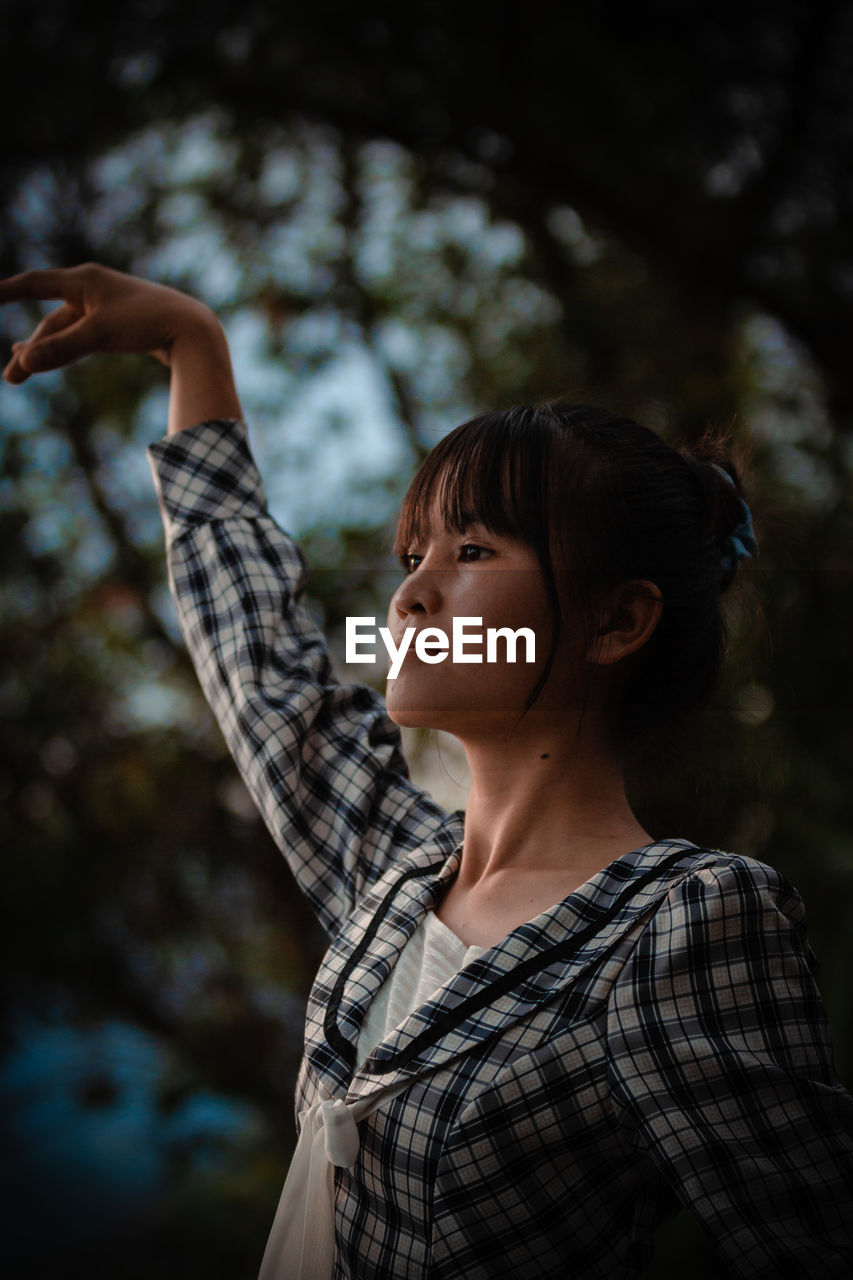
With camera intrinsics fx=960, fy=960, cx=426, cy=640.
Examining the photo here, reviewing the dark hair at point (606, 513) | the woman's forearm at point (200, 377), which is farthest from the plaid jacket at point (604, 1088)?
the woman's forearm at point (200, 377)

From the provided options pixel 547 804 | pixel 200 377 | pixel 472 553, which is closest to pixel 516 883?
pixel 547 804

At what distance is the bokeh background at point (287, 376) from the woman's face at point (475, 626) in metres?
0.48

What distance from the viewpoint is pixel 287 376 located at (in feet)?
3.85

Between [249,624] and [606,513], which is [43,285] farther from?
[606,513]

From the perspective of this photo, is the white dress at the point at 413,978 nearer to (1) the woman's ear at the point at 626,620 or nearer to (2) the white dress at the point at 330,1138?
(2) the white dress at the point at 330,1138

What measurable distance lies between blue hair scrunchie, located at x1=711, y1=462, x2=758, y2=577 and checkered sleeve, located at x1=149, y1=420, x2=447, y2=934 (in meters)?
0.20

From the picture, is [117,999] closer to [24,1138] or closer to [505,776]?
[24,1138]

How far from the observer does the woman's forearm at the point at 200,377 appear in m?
0.57

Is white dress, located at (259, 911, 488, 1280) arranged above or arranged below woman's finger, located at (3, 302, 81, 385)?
below

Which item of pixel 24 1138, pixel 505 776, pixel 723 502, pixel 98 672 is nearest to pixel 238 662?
pixel 505 776

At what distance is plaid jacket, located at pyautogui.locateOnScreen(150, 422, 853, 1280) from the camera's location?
0.31m

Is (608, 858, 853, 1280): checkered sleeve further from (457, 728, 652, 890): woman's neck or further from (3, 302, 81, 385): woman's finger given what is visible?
(3, 302, 81, 385): woman's finger

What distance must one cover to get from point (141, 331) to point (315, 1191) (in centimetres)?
47

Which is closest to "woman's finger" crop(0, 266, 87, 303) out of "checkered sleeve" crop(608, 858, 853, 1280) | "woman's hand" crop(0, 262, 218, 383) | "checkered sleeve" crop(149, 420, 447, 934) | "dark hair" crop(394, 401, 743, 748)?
"woman's hand" crop(0, 262, 218, 383)
